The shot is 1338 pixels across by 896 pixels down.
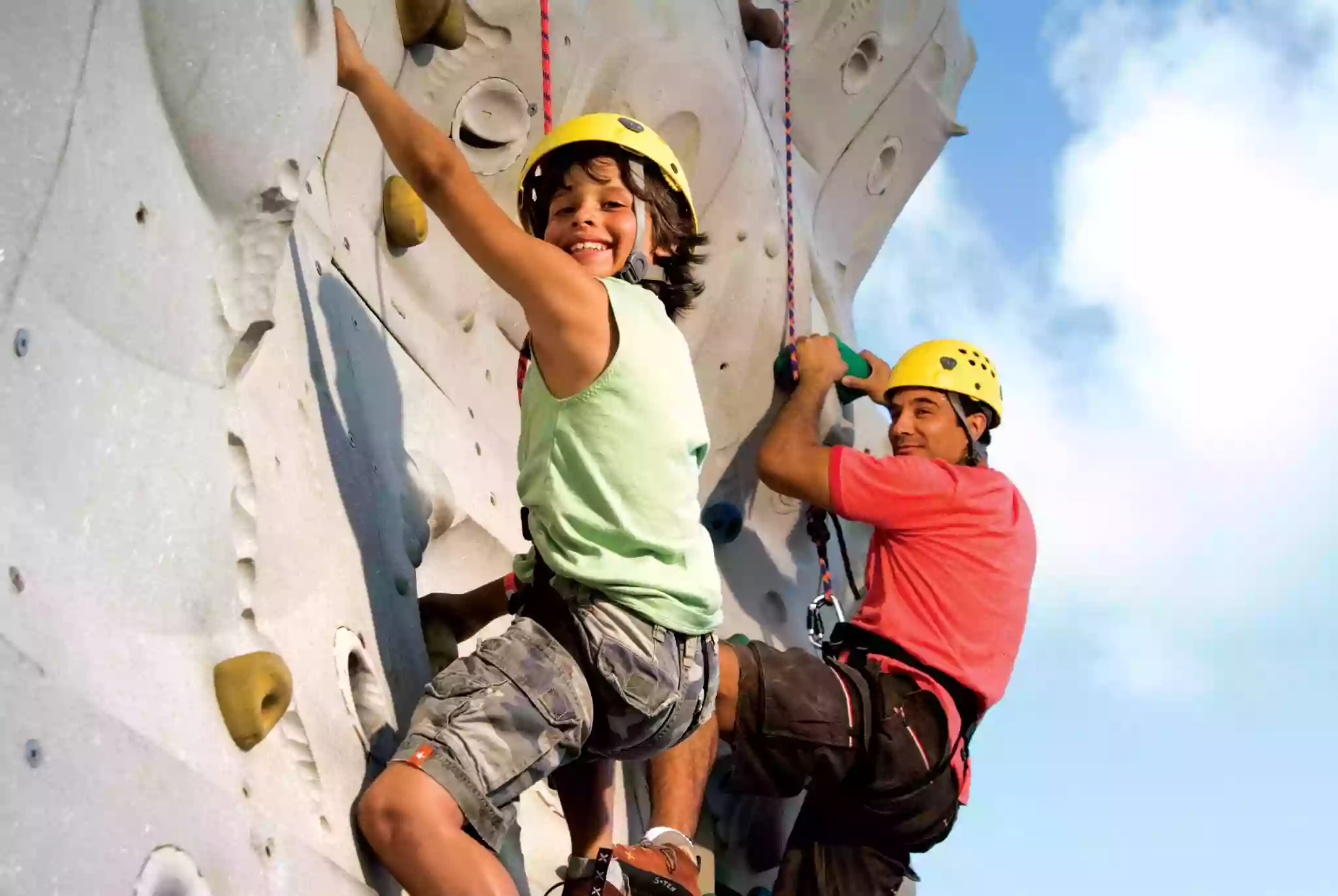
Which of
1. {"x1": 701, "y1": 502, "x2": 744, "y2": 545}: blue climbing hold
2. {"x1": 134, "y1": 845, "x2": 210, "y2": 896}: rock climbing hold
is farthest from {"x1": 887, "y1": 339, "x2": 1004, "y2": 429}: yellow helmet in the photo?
{"x1": 134, "y1": 845, "x2": 210, "y2": 896}: rock climbing hold

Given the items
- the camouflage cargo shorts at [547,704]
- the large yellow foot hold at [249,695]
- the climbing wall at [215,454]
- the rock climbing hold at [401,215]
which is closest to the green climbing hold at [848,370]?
the climbing wall at [215,454]

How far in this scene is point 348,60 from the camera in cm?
164

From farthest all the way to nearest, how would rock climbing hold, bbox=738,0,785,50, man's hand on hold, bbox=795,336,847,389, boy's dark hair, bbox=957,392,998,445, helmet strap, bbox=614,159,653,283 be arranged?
rock climbing hold, bbox=738,0,785,50, man's hand on hold, bbox=795,336,847,389, boy's dark hair, bbox=957,392,998,445, helmet strap, bbox=614,159,653,283

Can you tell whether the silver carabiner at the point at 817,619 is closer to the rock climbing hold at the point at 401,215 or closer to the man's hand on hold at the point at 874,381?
the man's hand on hold at the point at 874,381

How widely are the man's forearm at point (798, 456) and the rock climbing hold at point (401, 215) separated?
90cm

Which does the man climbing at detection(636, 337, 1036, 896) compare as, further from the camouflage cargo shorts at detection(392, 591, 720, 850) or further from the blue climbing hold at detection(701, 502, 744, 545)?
the camouflage cargo shorts at detection(392, 591, 720, 850)

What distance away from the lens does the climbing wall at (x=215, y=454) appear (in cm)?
116

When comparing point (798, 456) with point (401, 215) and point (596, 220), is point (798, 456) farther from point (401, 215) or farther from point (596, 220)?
point (596, 220)

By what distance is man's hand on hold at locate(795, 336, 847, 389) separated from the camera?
10.6ft

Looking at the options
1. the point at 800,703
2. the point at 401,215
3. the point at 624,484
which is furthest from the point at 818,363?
the point at 624,484

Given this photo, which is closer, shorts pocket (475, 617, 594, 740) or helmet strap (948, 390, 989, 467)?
shorts pocket (475, 617, 594, 740)

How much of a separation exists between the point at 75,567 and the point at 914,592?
1.78 meters

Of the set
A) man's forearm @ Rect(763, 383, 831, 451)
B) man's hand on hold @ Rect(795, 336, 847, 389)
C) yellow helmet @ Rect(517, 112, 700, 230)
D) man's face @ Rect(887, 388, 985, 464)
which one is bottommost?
yellow helmet @ Rect(517, 112, 700, 230)

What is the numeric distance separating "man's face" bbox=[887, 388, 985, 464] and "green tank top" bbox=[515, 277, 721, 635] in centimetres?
139
